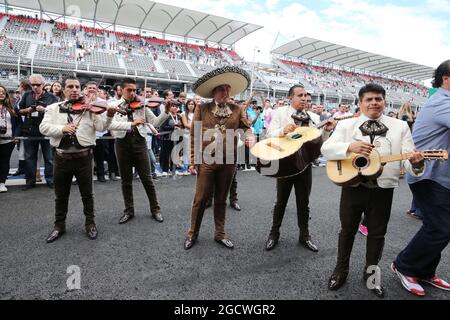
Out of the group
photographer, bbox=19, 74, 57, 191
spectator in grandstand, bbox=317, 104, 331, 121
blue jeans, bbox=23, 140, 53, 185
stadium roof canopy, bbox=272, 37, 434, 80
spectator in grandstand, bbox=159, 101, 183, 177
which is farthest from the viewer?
stadium roof canopy, bbox=272, 37, 434, 80

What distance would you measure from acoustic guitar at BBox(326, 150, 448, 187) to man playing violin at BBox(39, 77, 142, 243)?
2.37 m

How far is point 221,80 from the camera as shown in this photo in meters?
2.92

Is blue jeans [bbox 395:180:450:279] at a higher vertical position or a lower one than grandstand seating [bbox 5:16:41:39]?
lower

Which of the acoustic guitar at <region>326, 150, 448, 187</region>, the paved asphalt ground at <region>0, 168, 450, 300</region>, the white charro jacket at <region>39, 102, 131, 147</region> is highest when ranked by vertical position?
the white charro jacket at <region>39, 102, 131, 147</region>

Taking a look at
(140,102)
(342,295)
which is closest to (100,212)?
(140,102)

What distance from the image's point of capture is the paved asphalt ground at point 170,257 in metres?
2.37

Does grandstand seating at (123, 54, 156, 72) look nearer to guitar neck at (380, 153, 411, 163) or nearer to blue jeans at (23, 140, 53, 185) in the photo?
blue jeans at (23, 140, 53, 185)

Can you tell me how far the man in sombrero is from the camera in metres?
3.02

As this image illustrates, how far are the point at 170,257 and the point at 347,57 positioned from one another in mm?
45837

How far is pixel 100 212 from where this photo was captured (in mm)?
4156

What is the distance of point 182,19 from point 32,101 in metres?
28.7

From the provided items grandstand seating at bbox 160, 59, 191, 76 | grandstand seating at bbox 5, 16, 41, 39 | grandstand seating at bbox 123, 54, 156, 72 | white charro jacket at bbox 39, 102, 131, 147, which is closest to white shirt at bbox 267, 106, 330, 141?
white charro jacket at bbox 39, 102, 131, 147

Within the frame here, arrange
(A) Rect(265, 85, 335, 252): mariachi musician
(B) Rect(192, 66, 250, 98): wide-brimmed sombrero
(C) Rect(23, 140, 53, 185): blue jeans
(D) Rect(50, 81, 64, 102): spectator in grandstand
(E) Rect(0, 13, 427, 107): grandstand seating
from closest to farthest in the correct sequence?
(B) Rect(192, 66, 250, 98): wide-brimmed sombrero
(A) Rect(265, 85, 335, 252): mariachi musician
(C) Rect(23, 140, 53, 185): blue jeans
(D) Rect(50, 81, 64, 102): spectator in grandstand
(E) Rect(0, 13, 427, 107): grandstand seating

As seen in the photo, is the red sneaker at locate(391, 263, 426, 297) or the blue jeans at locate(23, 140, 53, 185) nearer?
the red sneaker at locate(391, 263, 426, 297)
